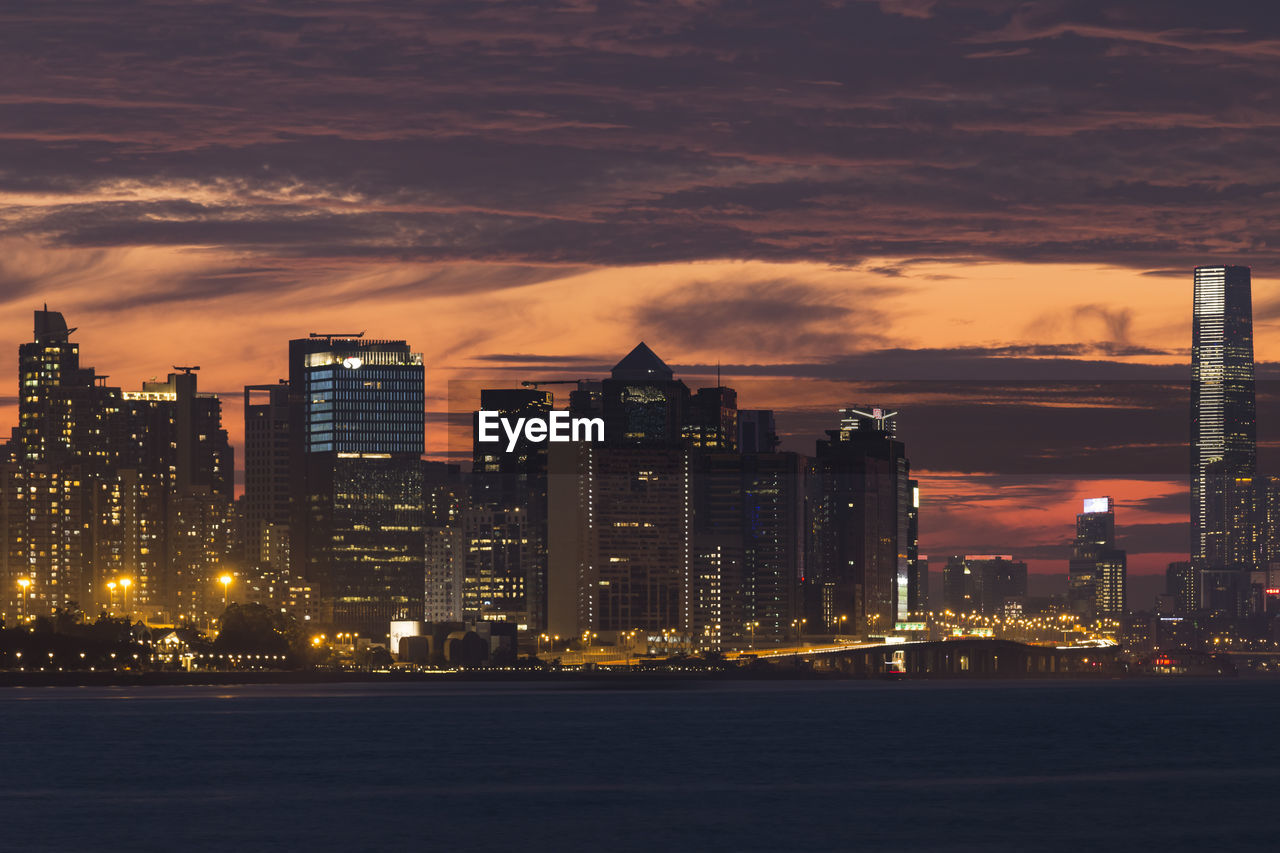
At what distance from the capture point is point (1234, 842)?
86938 millimetres

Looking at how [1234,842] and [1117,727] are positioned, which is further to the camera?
[1117,727]

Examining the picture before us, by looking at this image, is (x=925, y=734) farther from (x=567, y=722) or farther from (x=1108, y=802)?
(x=1108, y=802)

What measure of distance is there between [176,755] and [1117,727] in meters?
90.8

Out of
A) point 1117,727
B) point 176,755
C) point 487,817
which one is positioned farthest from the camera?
point 1117,727

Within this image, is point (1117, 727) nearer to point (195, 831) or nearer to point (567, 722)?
point (567, 722)

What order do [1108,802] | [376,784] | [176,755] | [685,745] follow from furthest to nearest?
[685,745] → [176,755] → [376,784] → [1108,802]

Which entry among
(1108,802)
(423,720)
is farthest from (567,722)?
(1108,802)

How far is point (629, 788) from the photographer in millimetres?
111438

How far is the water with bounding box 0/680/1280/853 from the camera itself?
3460 inches

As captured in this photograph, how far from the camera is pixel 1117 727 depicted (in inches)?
7249

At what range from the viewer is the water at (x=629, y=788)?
87875mm

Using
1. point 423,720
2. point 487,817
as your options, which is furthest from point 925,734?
point 487,817

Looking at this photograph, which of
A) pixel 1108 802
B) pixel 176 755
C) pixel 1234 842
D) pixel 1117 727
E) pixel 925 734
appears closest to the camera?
pixel 1234 842

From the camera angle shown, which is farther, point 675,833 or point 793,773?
point 793,773
